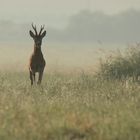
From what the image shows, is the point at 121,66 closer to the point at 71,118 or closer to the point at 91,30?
the point at 71,118

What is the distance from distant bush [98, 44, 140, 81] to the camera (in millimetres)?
22250

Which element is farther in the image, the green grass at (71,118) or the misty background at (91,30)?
the misty background at (91,30)

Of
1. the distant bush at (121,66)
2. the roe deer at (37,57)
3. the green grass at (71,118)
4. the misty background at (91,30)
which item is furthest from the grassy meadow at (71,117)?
the misty background at (91,30)

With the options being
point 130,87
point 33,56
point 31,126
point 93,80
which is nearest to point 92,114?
point 31,126

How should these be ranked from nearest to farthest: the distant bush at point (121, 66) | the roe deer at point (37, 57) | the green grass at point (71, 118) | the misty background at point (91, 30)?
the green grass at point (71, 118) → the roe deer at point (37, 57) → the distant bush at point (121, 66) → the misty background at point (91, 30)

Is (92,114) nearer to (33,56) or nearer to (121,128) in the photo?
(121,128)

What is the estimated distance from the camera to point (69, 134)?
10.5 m

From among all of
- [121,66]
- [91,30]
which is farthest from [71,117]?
[91,30]

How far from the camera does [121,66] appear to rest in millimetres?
22828

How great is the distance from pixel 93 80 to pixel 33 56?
2.73m

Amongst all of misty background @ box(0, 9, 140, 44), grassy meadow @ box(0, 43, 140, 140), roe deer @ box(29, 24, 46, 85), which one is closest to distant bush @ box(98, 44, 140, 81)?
roe deer @ box(29, 24, 46, 85)

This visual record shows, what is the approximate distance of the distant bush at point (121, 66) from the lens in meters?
22.2

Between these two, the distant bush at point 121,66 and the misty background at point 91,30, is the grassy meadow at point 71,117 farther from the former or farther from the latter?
the misty background at point 91,30

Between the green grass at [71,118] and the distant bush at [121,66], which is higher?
the distant bush at [121,66]
